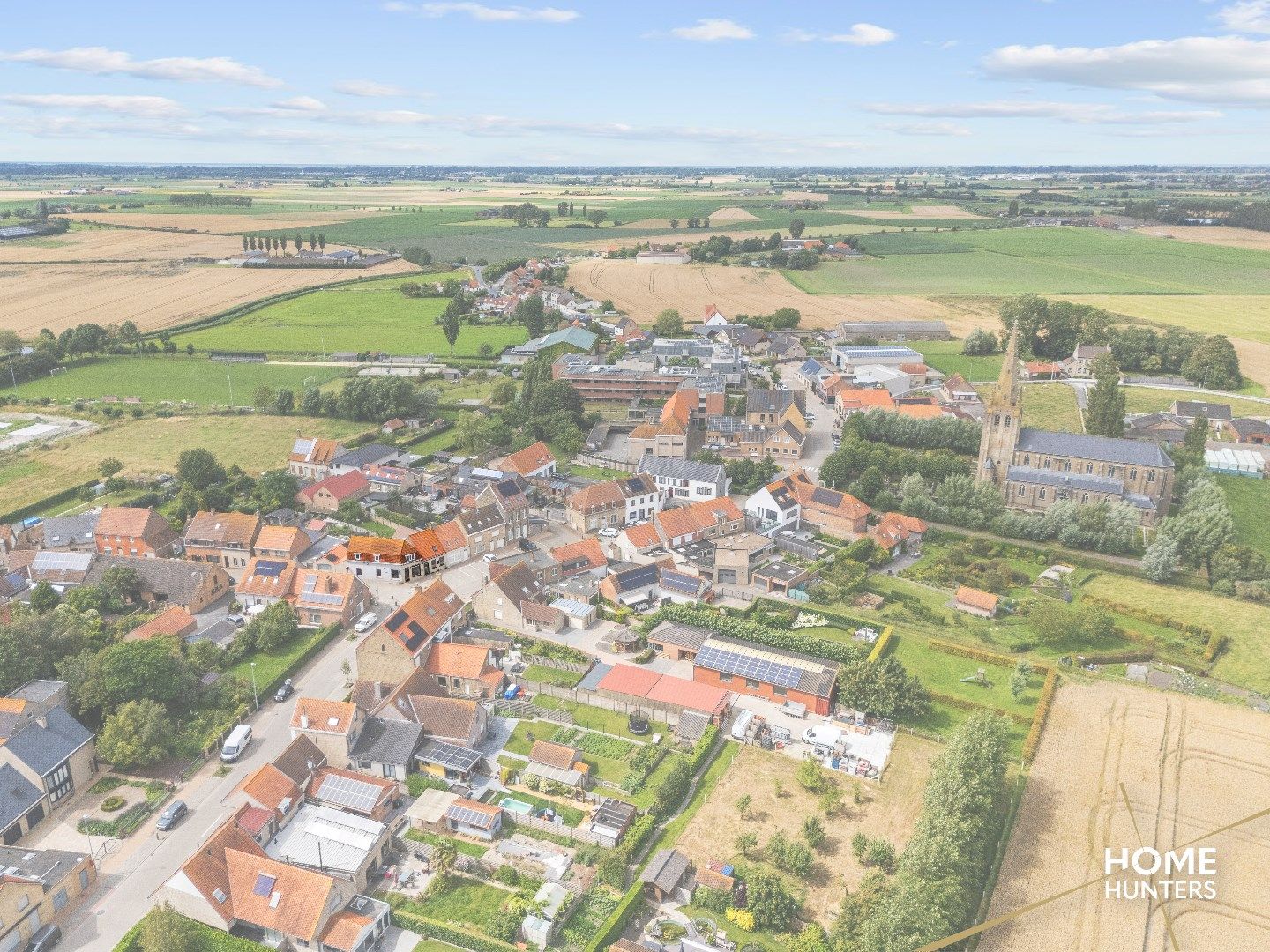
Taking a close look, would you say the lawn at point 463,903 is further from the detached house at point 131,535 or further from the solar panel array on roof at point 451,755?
the detached house at point 131,535

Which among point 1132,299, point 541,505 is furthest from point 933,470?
point 1132,299

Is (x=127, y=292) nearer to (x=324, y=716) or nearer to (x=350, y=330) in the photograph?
(x=350, y=330)

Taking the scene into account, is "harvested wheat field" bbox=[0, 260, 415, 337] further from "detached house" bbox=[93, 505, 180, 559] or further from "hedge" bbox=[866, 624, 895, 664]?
"hedge" bbox=[866, 624, 895, 664]

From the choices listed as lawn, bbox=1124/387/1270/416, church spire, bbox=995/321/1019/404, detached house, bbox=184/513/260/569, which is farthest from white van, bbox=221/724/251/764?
lawn, bbox=1124/387/1270/416

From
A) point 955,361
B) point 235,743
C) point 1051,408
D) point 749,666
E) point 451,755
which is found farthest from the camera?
point 955,361

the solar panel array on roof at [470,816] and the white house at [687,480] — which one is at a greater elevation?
the white house at [687,480]

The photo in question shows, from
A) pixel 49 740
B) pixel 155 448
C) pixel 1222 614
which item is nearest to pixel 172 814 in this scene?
pixel 49 740

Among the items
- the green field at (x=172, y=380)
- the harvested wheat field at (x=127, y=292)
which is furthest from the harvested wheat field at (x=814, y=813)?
the harvested wheat field at (x=127, y=292)
